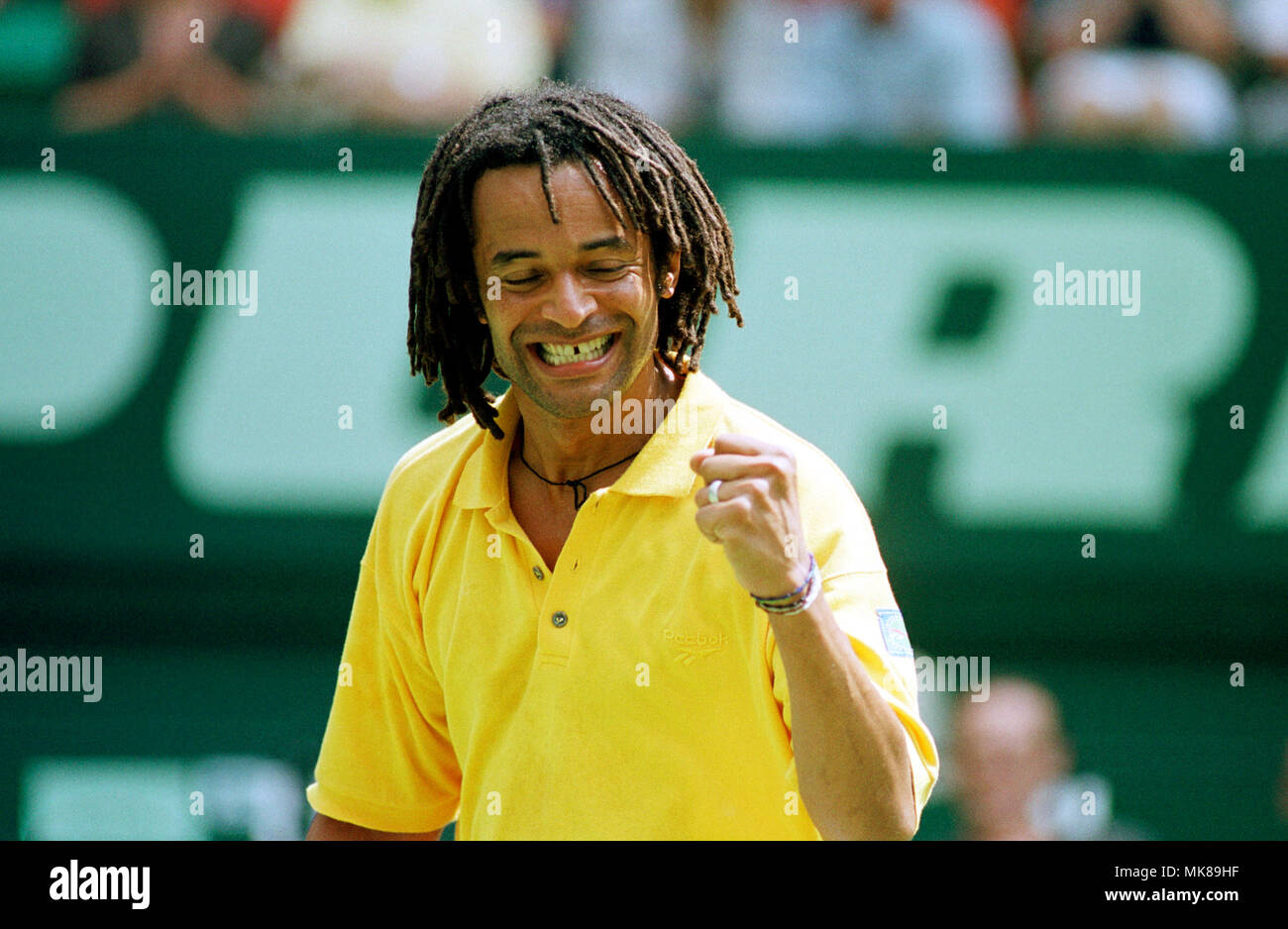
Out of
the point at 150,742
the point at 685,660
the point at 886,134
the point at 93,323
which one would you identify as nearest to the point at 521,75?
the point at 886,134

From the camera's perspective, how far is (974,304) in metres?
5.65


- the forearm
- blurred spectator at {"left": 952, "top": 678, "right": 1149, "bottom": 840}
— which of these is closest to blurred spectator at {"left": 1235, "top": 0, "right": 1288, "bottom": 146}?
blurred spectator at {"left": 952, "top": 678, "right": 1149, "bottom": 840}

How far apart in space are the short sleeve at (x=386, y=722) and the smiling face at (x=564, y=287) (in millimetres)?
413

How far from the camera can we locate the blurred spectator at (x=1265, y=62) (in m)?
6.67

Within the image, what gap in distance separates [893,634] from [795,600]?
0.28 metres

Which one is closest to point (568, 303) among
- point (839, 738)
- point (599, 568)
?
point (599, 568)

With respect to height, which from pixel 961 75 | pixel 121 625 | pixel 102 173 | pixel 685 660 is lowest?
pixel 121 625

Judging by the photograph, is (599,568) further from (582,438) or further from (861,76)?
(861,76)

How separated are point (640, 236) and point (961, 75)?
4.17 meters

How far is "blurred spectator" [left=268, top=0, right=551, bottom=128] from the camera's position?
6125mm

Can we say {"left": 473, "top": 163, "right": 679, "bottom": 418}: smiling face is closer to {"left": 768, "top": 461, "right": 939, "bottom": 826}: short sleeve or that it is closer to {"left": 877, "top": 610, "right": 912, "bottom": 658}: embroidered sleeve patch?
{"left": 768, "top": 461, "right": 939, "bottom": 826}: short sleeve

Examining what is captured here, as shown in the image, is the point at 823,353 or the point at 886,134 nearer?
the point at 823,353

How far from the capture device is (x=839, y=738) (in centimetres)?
221
